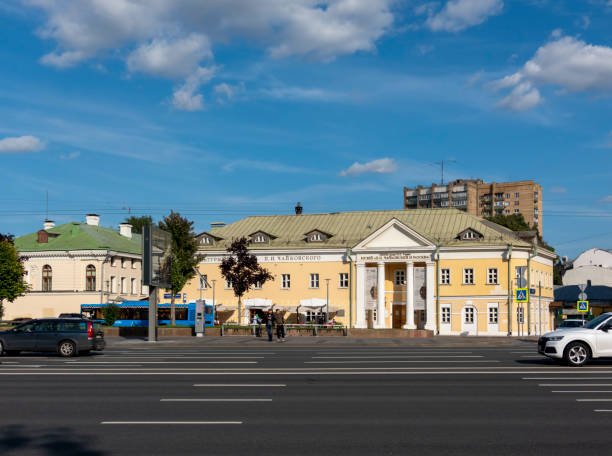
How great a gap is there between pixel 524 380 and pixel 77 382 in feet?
36.1

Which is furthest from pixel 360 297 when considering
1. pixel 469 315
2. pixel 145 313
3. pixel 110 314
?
pixel 110 314

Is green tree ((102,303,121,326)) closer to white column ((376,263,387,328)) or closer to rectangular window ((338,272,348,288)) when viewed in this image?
rectangular window ((338,272,348,288))

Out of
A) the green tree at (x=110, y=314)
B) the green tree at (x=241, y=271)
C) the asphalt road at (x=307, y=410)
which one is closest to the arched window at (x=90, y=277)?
the green tree at (x=110, y=314)

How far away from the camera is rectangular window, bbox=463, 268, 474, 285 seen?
63.8 meters

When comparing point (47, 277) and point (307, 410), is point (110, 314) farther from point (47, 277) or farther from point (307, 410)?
point (307, 410)

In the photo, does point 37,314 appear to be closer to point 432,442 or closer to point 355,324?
point 355,324

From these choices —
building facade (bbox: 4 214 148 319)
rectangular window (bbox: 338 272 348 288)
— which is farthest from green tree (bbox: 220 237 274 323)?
building facade (bbox: 4 214 148 319)

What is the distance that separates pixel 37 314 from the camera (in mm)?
75938

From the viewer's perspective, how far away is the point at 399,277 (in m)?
66.4

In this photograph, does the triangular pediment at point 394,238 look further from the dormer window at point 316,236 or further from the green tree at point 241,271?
the green tree at point 241,271

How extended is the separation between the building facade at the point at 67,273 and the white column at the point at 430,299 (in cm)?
3211

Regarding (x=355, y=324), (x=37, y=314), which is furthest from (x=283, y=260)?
(x=37, y=314)

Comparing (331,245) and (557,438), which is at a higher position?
(331,245)

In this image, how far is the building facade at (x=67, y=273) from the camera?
75.4 m
